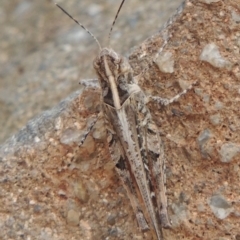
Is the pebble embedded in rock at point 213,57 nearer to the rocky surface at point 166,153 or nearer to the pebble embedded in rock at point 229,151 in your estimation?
the rocky surface at point 166,153

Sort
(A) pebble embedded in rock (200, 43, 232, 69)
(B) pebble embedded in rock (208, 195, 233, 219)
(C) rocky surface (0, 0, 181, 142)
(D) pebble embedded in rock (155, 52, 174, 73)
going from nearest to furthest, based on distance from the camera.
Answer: (B) pebble embedded in rock (208, 195, 233, 219) → (A) pebble embedded in rock (200, 43, 232, 69) → (D) pebble embedded in rock (155, 52, 174, 73) → (C) rocky surface (0, 0, 181, 142)

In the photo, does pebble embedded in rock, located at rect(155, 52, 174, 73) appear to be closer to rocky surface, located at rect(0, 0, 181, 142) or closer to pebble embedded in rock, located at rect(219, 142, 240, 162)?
pebble embedded in rock, located at rect(219, 142, 240, 162)

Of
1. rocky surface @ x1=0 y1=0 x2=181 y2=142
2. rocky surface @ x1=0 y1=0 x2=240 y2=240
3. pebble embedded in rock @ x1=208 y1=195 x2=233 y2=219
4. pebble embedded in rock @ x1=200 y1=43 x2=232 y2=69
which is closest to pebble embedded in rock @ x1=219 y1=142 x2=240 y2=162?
rocky surface @ x1=0 y1=0 x2=240 y2=240

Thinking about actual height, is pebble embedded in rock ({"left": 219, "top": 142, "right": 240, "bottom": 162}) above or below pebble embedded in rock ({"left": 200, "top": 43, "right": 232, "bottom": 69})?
below

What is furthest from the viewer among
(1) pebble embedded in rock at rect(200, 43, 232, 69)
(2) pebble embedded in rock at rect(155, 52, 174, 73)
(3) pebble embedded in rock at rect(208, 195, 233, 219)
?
(2) pebble embedded in rock at rect(155, 52, 174, 73)

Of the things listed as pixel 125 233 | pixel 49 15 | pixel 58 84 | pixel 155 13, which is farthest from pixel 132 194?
pixel 49 15

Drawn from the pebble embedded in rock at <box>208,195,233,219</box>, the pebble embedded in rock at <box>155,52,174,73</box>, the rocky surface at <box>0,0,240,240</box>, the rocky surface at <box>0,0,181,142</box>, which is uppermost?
the rocky surface at <box>0,0,181,142</box>

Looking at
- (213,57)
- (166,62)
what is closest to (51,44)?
(166,62)

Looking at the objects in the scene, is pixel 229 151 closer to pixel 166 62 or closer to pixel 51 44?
pixel 166 62
